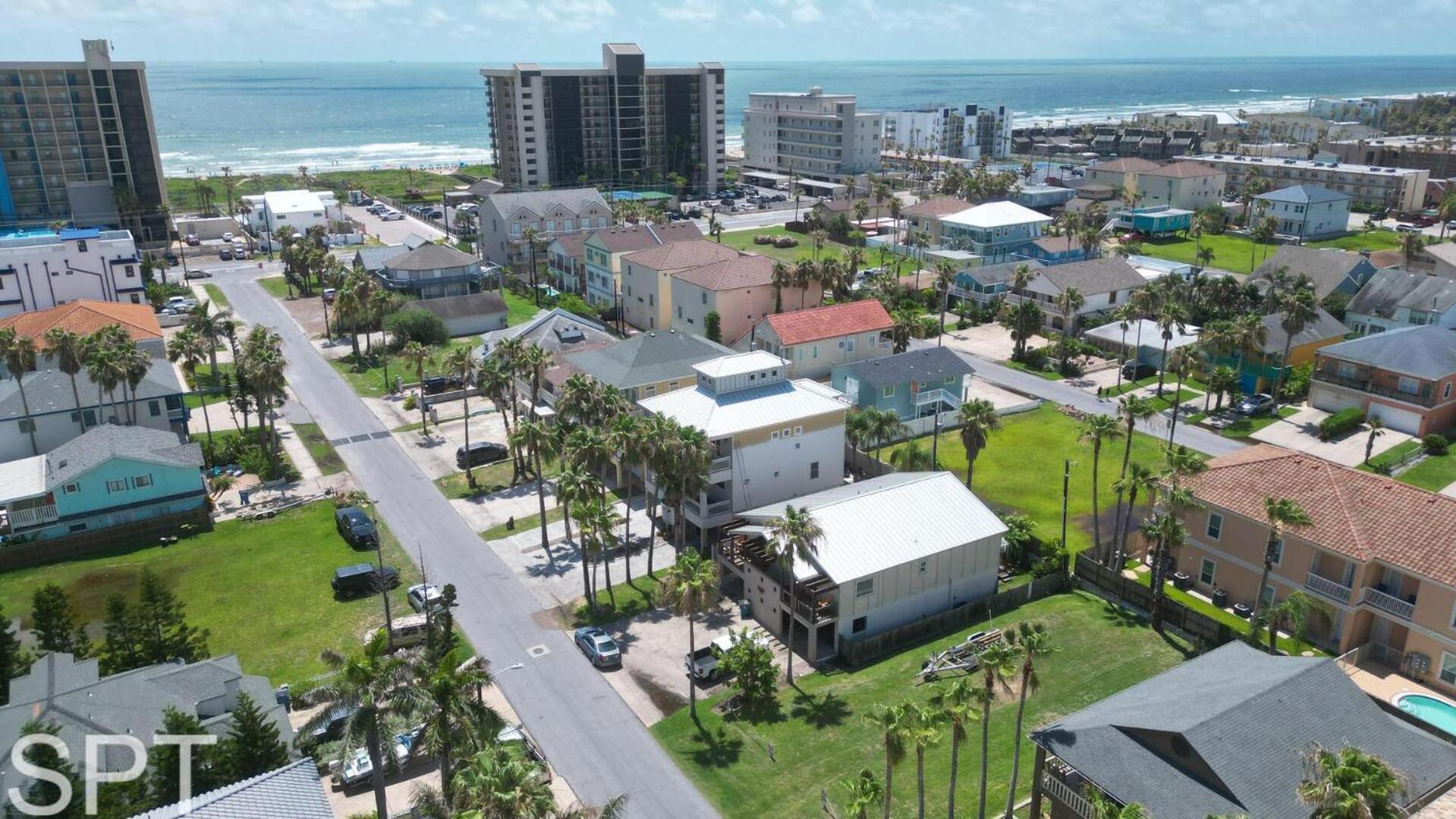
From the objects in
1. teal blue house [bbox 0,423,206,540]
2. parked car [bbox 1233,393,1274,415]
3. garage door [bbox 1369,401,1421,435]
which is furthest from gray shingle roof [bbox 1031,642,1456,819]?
teal blue house [bbox 0,423,206,540]

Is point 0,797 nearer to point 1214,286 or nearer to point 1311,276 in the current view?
point 1214,286

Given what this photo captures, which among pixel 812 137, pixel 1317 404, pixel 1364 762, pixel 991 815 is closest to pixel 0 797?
pixel 991 815

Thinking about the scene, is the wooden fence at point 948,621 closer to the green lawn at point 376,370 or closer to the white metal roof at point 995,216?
the green lawn at point 376,370

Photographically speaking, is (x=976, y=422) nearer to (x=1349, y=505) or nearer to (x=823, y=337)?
(x=1349, y=505)

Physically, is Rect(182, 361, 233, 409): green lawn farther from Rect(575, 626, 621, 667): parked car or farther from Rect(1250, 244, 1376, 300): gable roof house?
Rect(1250, 244, 1376, 300): gable roof house

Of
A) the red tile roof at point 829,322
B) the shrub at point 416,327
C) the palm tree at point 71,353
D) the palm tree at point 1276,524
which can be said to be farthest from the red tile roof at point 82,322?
the palm tree at point 1276,524

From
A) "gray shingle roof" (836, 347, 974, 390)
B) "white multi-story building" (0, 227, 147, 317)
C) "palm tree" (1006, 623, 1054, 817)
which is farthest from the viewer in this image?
"white multi-story building" (0, 227, 147, 317)
